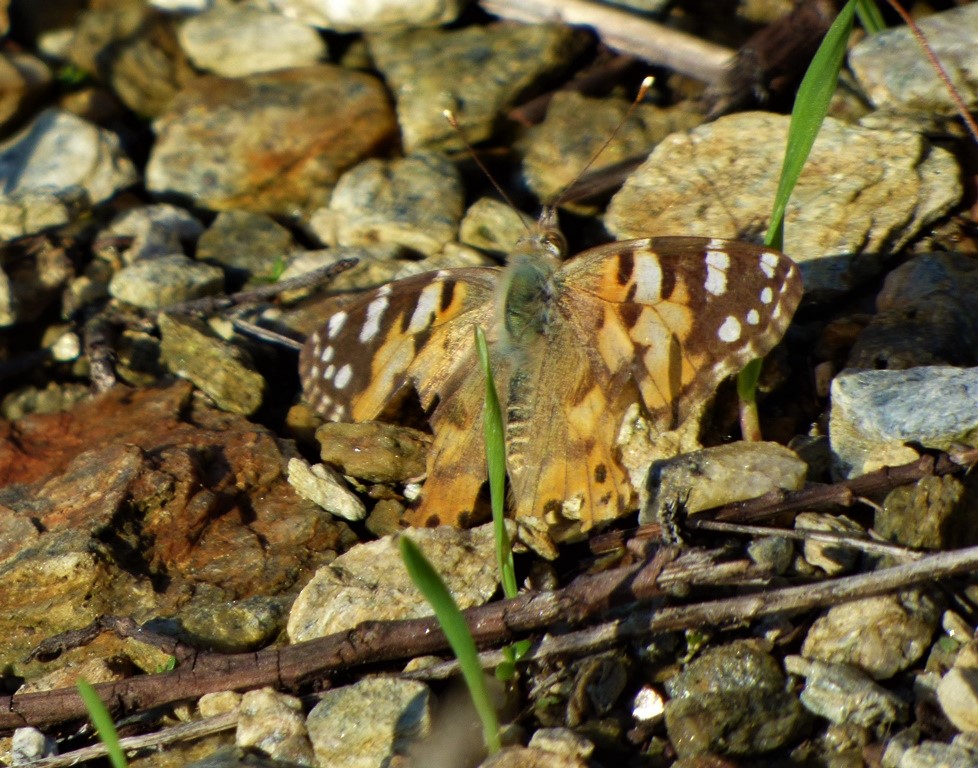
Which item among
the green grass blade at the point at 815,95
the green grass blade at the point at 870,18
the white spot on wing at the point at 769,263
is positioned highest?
the green grass blade at the point at 815,95

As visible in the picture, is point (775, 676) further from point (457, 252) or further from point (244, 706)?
point (457, 252)

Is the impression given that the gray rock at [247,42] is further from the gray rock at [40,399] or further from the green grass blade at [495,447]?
the green grass blade at [495,447]

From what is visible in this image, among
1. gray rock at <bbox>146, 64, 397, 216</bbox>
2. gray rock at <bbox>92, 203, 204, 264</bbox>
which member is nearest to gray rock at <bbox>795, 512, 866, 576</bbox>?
gray rock at <bbox>146, 64, 397, 216</bbox>

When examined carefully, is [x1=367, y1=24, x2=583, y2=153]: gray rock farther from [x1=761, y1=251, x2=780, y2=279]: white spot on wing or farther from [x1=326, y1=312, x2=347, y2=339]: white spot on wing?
[x1=761, y1=251, x2=780, y2=279]: white spot on wing

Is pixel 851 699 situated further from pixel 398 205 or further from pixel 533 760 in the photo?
pixel 398 205

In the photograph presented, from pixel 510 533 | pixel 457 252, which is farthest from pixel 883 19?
pixel 510 533

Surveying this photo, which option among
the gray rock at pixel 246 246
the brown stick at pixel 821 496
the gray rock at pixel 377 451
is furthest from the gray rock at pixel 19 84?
the brown stick at pixel 821 496

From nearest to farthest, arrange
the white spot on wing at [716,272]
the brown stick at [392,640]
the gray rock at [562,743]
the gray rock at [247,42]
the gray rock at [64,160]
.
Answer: the gray rock at [562,743], the brown stick at [392,640], the white spot on wing at [716,272], the gray rock at [64,160], the gray rock at [247,42]
